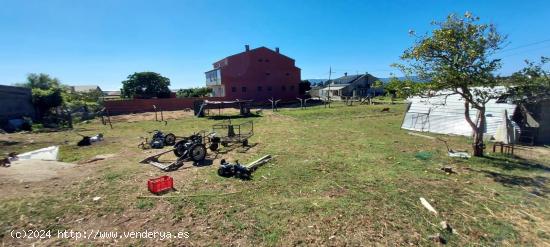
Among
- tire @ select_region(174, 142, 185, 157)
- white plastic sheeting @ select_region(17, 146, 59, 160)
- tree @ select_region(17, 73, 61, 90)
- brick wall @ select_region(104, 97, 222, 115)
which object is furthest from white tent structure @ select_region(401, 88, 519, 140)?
tree @ select_region(17, 73, 61, 90)

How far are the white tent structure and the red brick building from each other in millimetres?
30177

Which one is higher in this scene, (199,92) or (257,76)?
(257,76)

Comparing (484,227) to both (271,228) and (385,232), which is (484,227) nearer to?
(385,232)

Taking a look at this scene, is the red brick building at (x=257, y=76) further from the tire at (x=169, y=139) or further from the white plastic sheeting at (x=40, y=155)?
the white plastic sheeting at (x=40, y=155)

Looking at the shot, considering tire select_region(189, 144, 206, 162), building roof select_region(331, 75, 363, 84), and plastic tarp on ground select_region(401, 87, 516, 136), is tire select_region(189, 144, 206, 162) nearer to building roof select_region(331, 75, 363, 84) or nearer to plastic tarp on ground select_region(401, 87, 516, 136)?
plastic tarp on ground select_region(401, 87, 516, 136)

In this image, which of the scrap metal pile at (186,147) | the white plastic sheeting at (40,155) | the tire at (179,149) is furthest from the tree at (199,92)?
the tire at (179,149)

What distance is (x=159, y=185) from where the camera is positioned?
24.8ft

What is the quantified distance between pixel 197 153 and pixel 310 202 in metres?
5.65

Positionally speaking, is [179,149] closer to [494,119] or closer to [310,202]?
[310,202]

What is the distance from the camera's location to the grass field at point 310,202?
5.36 metres

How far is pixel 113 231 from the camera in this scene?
5.59 m

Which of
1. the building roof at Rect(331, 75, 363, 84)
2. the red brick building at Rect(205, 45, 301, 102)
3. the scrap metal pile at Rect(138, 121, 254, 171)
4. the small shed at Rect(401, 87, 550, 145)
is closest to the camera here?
the scrap metal pile at Rect(138, 121, 254, 171)

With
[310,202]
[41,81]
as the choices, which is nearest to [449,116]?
[310,202]

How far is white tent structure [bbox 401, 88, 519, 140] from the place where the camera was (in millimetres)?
14336
